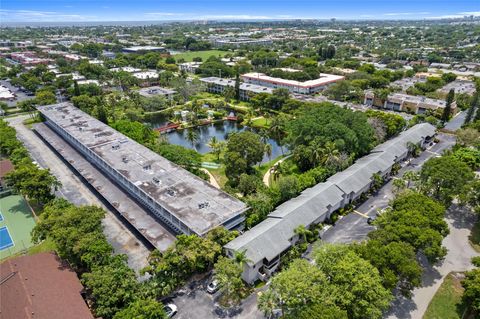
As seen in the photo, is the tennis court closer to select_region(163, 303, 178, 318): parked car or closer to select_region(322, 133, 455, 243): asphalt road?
select_region(163, 303, 178, 318): parked car

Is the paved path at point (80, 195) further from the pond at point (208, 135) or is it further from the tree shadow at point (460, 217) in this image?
the tree shadow at point (460, 217)

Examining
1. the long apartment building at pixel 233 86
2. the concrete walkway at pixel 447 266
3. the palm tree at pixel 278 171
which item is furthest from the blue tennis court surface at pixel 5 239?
the long apartment building at pixel 233 86

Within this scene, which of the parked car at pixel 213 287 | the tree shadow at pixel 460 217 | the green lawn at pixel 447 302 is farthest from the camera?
the tree shadow at pixel 460 217

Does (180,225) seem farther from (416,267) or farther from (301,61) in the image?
(301,61)

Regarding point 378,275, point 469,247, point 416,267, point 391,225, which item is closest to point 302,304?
point 378,275

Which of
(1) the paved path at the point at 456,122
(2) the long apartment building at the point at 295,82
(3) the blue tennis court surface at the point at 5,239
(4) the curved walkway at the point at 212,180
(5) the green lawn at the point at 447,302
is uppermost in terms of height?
(2) the long apartment building at the point at 295,82

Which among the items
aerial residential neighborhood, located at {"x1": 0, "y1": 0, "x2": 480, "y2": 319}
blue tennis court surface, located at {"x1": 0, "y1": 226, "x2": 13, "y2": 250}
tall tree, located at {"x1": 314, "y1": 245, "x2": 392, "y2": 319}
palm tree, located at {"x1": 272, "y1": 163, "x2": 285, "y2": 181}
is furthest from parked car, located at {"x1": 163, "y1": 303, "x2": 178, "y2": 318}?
palm tree, located at {"x1": 272, "y1": 163, "x2": 285, "y2": 181}

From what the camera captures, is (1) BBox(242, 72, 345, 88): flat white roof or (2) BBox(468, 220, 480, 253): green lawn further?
(1) BBox(242, 72, 345, 88): flat white roof
